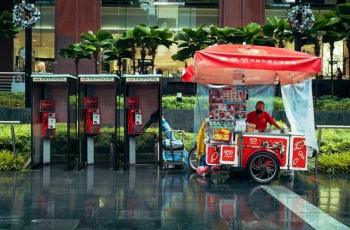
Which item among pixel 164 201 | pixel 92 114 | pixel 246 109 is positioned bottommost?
pixel 164 201

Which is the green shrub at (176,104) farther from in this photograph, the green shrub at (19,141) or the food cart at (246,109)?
the food cart at (246,109)

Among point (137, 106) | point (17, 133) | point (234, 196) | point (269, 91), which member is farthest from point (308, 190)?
point (17, 133)

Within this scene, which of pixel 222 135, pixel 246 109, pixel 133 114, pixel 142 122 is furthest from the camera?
pixel 142 122

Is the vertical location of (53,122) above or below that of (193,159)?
above

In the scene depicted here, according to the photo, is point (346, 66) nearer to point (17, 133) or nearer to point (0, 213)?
point (17, 133)

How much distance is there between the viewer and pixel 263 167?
38.1 feet

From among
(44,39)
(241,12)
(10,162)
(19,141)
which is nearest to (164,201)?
(10,162)

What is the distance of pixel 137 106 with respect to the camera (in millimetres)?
13742

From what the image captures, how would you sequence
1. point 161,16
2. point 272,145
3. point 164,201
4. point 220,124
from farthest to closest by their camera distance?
point 161,16
point 220,124
point 272,145
point 164,201

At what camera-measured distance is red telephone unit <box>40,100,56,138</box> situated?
45.6 feet

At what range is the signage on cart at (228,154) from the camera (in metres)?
11.5

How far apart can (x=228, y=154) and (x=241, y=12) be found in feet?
61.0

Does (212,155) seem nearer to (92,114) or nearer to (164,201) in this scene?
(164,201)

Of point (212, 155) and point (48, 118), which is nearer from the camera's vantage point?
point (212, 155)
